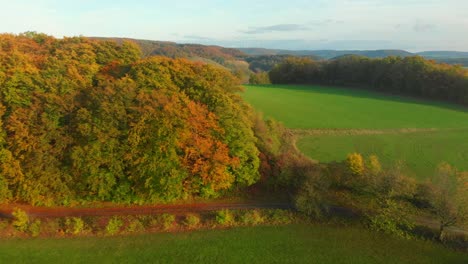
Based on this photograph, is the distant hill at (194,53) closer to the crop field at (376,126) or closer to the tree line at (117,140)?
the crop field at (376,126)

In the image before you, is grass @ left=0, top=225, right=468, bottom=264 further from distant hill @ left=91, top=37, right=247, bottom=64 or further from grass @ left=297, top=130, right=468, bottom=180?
distant hill @ left=91, top=37, right=247, bottom=64

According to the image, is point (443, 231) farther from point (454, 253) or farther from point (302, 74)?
point (302, 74)

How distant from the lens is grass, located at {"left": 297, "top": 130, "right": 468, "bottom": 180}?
112ft

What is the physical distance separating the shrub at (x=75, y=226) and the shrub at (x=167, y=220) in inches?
216

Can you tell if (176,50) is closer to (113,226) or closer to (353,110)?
(353,110)

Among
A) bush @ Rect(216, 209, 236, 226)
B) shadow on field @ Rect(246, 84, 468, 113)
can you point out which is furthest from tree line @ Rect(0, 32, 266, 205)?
shadow on field @ Rect(246, 84, 468, 113)

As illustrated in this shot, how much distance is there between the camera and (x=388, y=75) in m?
72.1

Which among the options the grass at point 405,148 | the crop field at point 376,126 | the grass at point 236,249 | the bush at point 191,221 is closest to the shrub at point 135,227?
A: the grass at point 236,249

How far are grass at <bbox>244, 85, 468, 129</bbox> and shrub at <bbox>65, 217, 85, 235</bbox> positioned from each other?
32.8 meters

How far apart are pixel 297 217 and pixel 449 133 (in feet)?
108

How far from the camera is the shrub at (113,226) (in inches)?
888

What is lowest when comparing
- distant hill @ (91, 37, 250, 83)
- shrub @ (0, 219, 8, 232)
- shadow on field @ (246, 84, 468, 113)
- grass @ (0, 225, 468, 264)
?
grass @ (0, 225, 468, 264)

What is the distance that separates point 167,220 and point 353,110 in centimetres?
4457

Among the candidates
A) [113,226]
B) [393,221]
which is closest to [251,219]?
[113,226]
